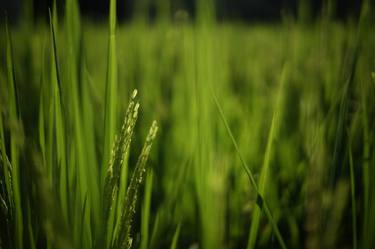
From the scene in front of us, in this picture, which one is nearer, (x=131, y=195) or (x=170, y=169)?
(x=131, y=195)

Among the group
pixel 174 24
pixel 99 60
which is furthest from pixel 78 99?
pixel 99 60

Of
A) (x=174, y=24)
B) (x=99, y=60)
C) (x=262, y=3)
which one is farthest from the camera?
(x=262, y=3)

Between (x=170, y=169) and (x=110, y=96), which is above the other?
(x=110, y=96)

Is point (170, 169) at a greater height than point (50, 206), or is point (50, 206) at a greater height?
point (50, 206)

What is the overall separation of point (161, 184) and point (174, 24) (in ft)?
1.45

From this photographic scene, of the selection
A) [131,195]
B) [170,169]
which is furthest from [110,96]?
[170,169]

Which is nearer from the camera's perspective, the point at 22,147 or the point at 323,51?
the point at 22,147

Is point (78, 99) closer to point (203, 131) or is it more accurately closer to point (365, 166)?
point (203, 131)

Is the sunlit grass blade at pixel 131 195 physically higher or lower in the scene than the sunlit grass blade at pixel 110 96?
lower

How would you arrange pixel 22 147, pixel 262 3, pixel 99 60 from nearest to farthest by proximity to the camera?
pixel 22 147, pixel 99 60, pixel 262 3

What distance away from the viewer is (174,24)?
756mm

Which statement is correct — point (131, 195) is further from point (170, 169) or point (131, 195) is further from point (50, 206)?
point (170, 169)

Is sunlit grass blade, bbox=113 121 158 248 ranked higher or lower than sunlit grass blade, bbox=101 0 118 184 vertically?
lower

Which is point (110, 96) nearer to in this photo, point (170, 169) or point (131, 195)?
point (131, 195)
